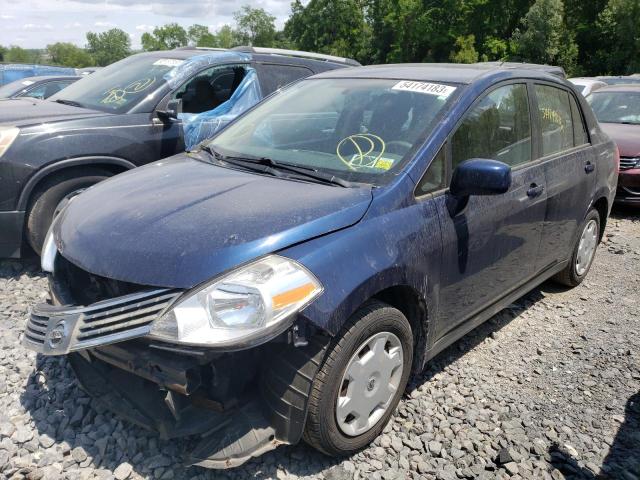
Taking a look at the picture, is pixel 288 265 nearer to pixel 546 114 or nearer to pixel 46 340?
pixel 46 340

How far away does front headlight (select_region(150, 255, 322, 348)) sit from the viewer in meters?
2.00

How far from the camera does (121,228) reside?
2.38m

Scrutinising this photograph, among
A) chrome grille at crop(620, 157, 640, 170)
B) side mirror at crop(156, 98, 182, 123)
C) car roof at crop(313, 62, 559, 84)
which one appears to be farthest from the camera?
chrome grille at crop(620, 157, 640, 170)

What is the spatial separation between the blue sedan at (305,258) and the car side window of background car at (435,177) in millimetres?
11

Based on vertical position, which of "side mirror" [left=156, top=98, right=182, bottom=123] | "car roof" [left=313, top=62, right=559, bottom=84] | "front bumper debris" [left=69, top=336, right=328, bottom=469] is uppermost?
"car roof" [left=313, top=62, right=559, bottom=84]

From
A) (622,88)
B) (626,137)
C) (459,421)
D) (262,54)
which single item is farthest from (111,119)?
(622,88)

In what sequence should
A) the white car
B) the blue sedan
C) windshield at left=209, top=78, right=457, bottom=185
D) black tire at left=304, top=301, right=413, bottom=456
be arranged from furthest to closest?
the white car, windshield at left=209, top=78, right=457, bottom=185, black tire at left=304, top=301, right=413, bottom=456, the blue sedan

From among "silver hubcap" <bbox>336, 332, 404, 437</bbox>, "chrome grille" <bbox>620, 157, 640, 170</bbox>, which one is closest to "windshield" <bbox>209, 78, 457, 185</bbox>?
"silver hubcap" <bbox>336, 332, 404, 437</bbox>

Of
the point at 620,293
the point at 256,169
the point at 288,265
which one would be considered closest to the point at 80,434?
the point at 288,265

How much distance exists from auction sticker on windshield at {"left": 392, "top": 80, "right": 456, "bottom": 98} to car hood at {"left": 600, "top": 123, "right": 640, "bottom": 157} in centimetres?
518

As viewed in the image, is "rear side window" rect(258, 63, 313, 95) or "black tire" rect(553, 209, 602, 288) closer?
"black tire" rect(553, 209, 602, 288)

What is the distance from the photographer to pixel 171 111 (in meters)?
4.96

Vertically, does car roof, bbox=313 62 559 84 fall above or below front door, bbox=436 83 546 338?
above

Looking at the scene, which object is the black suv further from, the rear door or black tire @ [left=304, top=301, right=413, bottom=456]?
black tire @ [left=304, top=301, right=413, bottom=456]
